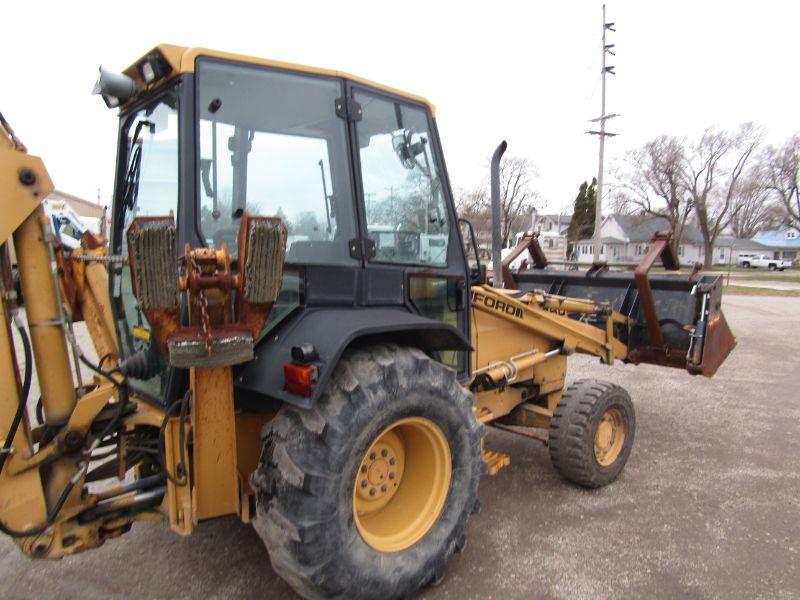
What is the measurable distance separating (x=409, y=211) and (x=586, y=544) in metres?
2.18

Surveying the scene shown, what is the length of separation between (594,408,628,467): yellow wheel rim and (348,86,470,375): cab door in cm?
147

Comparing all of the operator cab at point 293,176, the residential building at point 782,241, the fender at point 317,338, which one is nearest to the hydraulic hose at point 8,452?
the operator cab at point 293,176

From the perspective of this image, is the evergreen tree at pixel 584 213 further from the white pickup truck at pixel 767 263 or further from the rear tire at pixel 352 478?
the rear tire at pixel 352 478

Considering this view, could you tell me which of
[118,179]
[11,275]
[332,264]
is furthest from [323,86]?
[11,275]

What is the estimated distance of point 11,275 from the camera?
7.39ft

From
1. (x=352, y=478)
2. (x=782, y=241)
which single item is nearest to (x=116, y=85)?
(x=352, y=478)

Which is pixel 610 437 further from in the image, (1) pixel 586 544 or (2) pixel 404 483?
(2) pixel 404 483

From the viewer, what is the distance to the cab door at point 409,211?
113 inches

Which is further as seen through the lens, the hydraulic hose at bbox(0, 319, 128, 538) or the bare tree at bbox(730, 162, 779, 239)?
the bare tree at bbox(730, 162, 779, 239)

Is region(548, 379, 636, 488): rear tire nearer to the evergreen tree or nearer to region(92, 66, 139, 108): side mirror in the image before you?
region(92, 66, 139, 108): side mirror

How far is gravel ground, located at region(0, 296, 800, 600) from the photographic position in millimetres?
2891

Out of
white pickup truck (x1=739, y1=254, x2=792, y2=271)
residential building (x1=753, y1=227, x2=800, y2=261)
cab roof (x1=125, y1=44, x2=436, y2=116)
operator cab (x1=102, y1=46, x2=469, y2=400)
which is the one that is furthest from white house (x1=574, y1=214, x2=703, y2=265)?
cab roof (x1=125, y1=44, x2=436, y2=116)

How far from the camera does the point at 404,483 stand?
9.48 ft

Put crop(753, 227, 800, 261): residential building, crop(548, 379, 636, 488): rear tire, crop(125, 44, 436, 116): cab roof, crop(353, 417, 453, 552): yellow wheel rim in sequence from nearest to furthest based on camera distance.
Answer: crop(125, 44, 436, 116): cab roof < crop(353, 417, 453, 552): yellow wheel rim < crop(548, 379, 636, 488): rear tire < crop(753, 227, 800, 261): residential building
